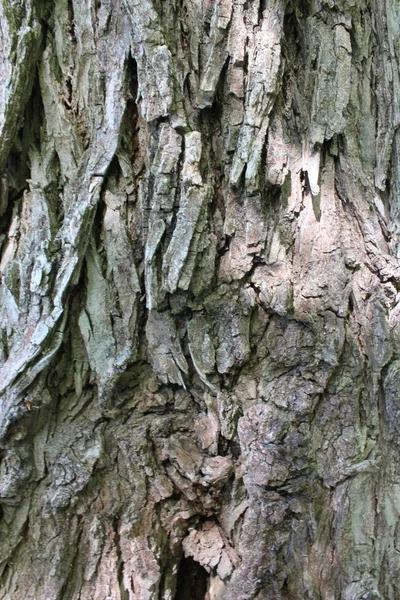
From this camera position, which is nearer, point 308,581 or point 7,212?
point 308,581

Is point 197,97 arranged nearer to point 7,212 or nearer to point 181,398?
point 7,212

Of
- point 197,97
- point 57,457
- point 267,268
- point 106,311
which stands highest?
point 197,97

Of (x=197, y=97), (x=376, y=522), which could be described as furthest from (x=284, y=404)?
(x=197, y=97)

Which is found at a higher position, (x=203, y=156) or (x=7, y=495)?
(x=203, y=156)

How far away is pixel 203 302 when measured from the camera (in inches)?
48.1

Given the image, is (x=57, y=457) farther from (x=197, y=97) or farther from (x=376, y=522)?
(x=197, y=97)

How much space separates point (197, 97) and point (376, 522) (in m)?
1.09

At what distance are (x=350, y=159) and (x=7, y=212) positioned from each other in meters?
0.91

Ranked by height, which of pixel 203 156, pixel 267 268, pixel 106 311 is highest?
pixel 203 156

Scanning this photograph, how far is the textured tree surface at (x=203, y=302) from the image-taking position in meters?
1.16

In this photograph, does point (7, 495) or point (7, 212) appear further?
point (7, 212)

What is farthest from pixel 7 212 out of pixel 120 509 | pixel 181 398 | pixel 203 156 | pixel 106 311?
pixel 120 509

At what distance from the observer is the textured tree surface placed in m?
1.16

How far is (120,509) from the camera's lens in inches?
48.5
